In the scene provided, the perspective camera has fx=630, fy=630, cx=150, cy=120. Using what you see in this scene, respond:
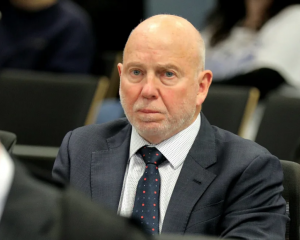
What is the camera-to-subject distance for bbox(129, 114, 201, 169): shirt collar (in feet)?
6.07

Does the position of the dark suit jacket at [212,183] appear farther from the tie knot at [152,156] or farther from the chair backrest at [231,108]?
the chair backrest at [231,108]

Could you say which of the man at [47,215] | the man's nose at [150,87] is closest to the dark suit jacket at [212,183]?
the man's nose at [150,87]

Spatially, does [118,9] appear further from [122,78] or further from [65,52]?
[122,78]

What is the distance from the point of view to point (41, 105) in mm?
3191

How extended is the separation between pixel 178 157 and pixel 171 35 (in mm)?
356

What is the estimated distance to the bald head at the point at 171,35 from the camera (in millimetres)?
1805

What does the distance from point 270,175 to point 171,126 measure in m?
0.32

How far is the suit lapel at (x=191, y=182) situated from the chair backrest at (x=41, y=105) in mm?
1390

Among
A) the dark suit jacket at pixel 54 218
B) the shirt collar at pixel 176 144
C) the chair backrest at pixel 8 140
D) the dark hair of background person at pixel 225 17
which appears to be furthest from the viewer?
the dark hair of background person at pixel 225 17

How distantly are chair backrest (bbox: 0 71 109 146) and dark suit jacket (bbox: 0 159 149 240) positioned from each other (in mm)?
2333

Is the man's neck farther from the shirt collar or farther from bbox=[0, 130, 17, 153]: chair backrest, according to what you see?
the shirt collar

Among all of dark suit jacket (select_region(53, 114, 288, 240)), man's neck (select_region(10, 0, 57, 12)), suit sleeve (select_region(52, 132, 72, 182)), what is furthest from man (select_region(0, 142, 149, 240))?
man's neck (select_region(10, 0, 57, 12))

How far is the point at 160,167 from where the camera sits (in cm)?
185

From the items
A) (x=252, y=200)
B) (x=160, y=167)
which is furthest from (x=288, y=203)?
(x=160, y=167)
